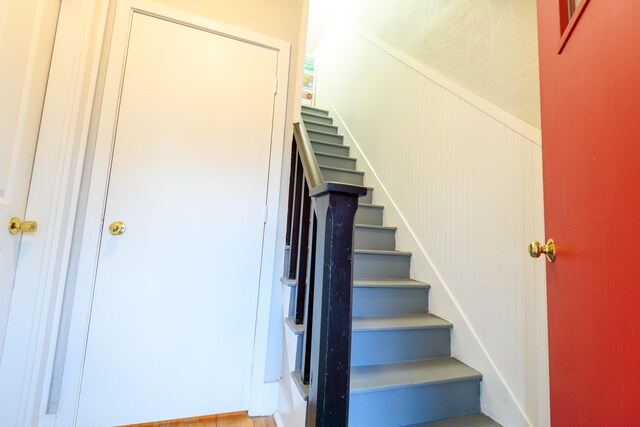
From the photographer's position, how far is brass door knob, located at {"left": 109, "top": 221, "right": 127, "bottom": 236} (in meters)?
1.40

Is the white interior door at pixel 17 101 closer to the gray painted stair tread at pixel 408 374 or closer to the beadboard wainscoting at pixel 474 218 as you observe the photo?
the gray painted stair tread at pixel 408 374

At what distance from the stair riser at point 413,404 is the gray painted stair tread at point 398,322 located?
10.8 inches

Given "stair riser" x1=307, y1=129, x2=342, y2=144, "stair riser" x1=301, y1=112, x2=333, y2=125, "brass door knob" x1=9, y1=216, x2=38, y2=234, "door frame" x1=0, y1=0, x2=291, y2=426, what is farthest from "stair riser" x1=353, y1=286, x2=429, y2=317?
"stair riser" x1=301, y1=112, x2=333, y2=125

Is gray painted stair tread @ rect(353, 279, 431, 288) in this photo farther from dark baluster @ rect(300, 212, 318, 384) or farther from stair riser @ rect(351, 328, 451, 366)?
dark baluster @ rect(300, 212, 318, 384)

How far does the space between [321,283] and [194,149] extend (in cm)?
105

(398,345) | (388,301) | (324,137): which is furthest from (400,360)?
(324,137)

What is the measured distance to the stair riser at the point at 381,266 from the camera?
6.22ft

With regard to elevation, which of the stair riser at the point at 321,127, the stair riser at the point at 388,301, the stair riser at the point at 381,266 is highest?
the stair riser at the point at 321,127

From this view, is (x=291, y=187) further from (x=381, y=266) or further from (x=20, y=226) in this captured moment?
(x=20, y=226)

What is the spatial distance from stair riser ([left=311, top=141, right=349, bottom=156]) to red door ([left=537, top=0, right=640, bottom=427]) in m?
2.26

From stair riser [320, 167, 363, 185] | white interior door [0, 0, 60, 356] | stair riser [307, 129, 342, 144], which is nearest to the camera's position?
white interior door [0, 0, 60, 356]

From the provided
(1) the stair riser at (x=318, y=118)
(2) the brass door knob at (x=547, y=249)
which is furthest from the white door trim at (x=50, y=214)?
(1) the stair riser at (x=318, y=118)

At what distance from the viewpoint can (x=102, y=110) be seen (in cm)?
141

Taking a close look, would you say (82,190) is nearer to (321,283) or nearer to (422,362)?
(321,283)
